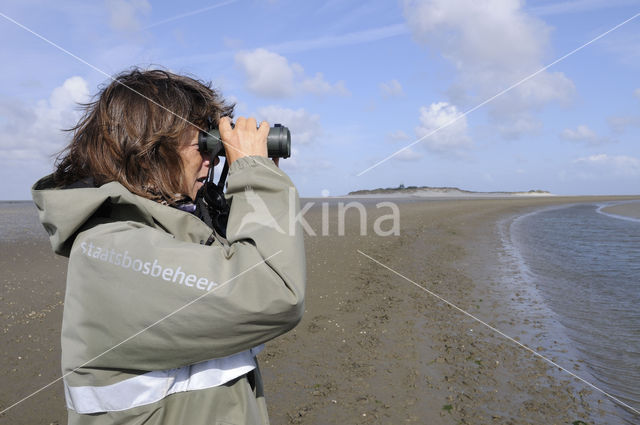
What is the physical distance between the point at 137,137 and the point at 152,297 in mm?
548

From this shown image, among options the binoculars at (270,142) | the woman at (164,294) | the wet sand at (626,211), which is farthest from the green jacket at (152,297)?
the wet sand at (626,211)

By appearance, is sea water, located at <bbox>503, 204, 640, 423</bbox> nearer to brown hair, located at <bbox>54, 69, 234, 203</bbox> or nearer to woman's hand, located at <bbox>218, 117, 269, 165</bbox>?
woman's hand, located at <bbox>218, 117, 269, 165</bbox>

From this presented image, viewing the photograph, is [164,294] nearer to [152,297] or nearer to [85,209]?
[152,297]

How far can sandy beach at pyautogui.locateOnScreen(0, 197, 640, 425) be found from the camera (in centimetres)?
361

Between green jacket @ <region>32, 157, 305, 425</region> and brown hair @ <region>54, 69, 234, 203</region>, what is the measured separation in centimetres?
20

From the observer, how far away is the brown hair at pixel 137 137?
4.55 ft

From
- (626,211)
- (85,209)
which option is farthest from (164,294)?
(626,211)

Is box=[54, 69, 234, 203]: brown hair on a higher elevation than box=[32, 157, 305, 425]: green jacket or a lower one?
higher

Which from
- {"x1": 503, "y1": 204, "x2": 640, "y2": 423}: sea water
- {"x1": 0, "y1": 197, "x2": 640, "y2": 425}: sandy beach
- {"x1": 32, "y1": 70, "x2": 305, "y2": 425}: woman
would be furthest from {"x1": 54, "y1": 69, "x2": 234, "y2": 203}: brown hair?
{"x1": 503, "y1": 204, "x2": 640, "y2": 423}: sea water

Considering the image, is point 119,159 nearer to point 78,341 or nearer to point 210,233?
point 210,233

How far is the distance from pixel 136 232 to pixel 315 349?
3950 millimetres

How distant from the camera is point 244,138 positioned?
1417 mm

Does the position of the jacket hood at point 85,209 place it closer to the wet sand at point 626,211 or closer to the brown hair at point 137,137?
the brown hair at point 137,137

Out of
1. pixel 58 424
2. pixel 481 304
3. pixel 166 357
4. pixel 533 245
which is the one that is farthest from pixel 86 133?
pixel 533 245
